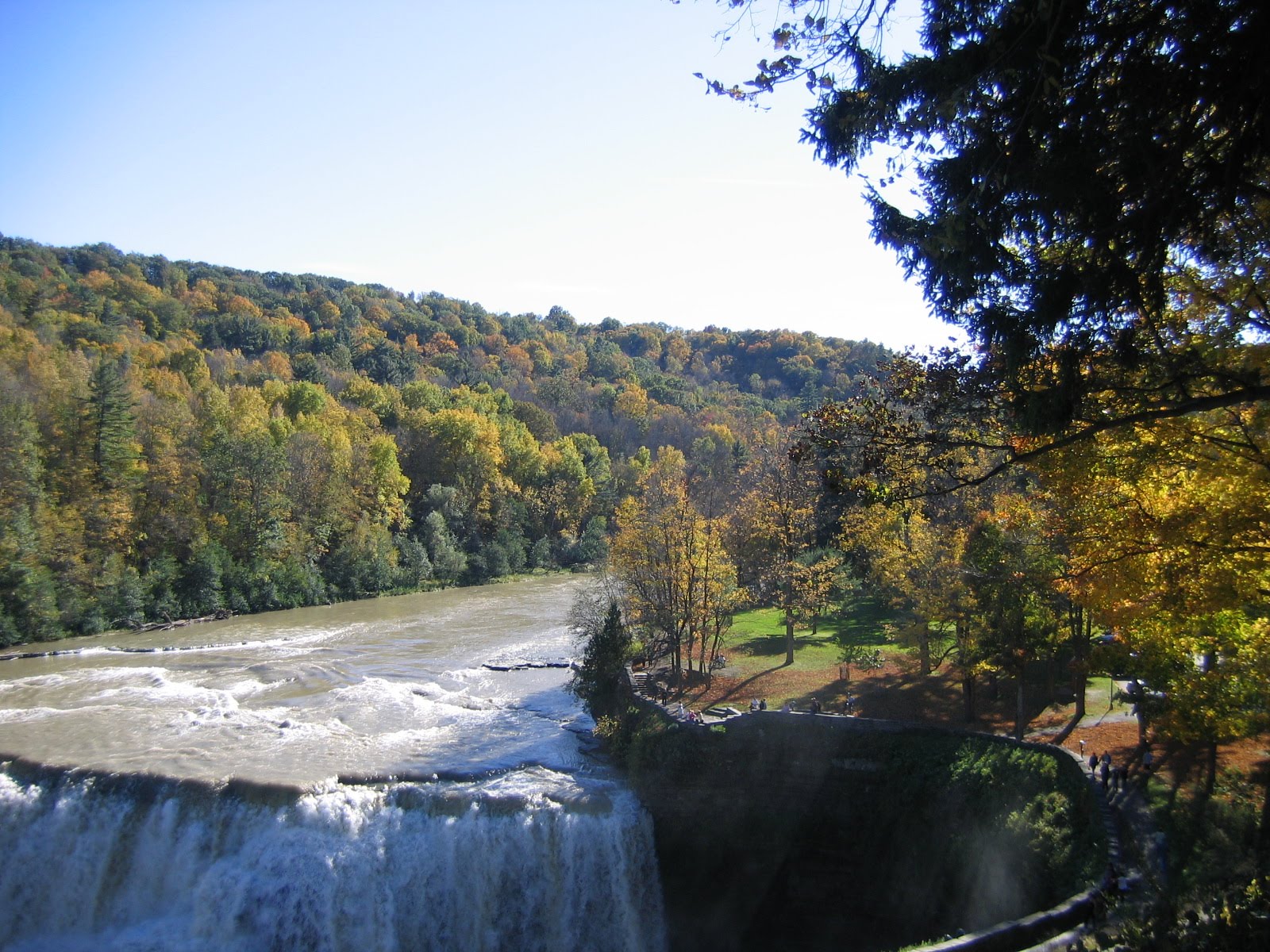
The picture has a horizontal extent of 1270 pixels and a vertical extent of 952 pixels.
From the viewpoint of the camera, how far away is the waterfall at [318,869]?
15.6m

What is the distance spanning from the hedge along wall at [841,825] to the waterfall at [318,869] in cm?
120

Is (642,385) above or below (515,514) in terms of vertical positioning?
above

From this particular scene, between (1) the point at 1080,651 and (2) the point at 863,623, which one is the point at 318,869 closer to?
(1) the point at 1080,651

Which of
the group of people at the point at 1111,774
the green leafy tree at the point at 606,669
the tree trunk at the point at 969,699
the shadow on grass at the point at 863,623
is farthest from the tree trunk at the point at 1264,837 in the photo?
the shadow on grass at the point at 863,623

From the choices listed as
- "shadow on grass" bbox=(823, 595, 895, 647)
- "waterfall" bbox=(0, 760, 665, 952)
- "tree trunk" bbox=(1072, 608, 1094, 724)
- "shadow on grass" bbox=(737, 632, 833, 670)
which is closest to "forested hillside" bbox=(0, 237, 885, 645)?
"waterfall" bbox=(0, 760, 665, 952)

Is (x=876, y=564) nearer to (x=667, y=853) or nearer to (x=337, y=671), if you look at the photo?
(x=667, y=853)

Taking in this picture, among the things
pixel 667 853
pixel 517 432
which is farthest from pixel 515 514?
pixel 667 853

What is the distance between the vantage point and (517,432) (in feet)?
232

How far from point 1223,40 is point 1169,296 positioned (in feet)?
10.3

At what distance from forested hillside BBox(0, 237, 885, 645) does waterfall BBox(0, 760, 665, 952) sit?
1263 cm

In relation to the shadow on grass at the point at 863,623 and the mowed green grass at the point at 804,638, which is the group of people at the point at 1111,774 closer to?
the mowed green grass at the point at 804,638

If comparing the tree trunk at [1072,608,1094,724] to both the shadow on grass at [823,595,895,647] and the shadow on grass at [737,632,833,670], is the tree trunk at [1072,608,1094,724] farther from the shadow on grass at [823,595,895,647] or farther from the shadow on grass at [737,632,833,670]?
the shadow on grass at [737,632,833,670]

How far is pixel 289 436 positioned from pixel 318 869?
41968 mm

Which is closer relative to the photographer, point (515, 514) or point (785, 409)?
point (515, 514)
